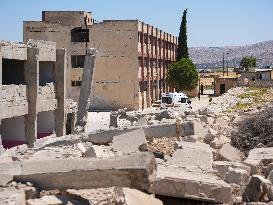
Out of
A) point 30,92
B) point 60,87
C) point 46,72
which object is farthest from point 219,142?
point 46,72

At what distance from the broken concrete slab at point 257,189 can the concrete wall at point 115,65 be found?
114 feet

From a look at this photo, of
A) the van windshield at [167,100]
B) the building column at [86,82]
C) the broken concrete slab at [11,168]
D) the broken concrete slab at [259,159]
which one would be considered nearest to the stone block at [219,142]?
the broken concrete slab at [259,159]

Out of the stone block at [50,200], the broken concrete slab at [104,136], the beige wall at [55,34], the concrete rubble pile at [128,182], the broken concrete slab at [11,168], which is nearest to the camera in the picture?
the stone block at [50,200]

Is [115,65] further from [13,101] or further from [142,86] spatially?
[13,101]

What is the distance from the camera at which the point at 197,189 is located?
589 centimetres

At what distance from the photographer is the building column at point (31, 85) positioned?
766 inches

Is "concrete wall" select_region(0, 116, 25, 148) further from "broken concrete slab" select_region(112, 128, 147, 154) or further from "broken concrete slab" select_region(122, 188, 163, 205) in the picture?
"broken concrete slab" select_region(122, 188, 163, 205)

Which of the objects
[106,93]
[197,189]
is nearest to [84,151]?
[197,189]

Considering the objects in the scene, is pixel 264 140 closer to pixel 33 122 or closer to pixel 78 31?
pixel 33 122

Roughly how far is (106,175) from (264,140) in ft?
16.8

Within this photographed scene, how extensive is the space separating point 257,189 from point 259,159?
186cm

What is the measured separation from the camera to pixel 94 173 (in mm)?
5672

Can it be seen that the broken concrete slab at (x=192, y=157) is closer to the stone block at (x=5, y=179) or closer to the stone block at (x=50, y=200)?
the stone block at (x=50, y=200)

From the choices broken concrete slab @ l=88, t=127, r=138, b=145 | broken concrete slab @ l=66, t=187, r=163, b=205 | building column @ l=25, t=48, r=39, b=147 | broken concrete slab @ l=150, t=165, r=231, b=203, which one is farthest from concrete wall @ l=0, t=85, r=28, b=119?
broken concrete slab @ l=150, t=165, r=231, b=203
